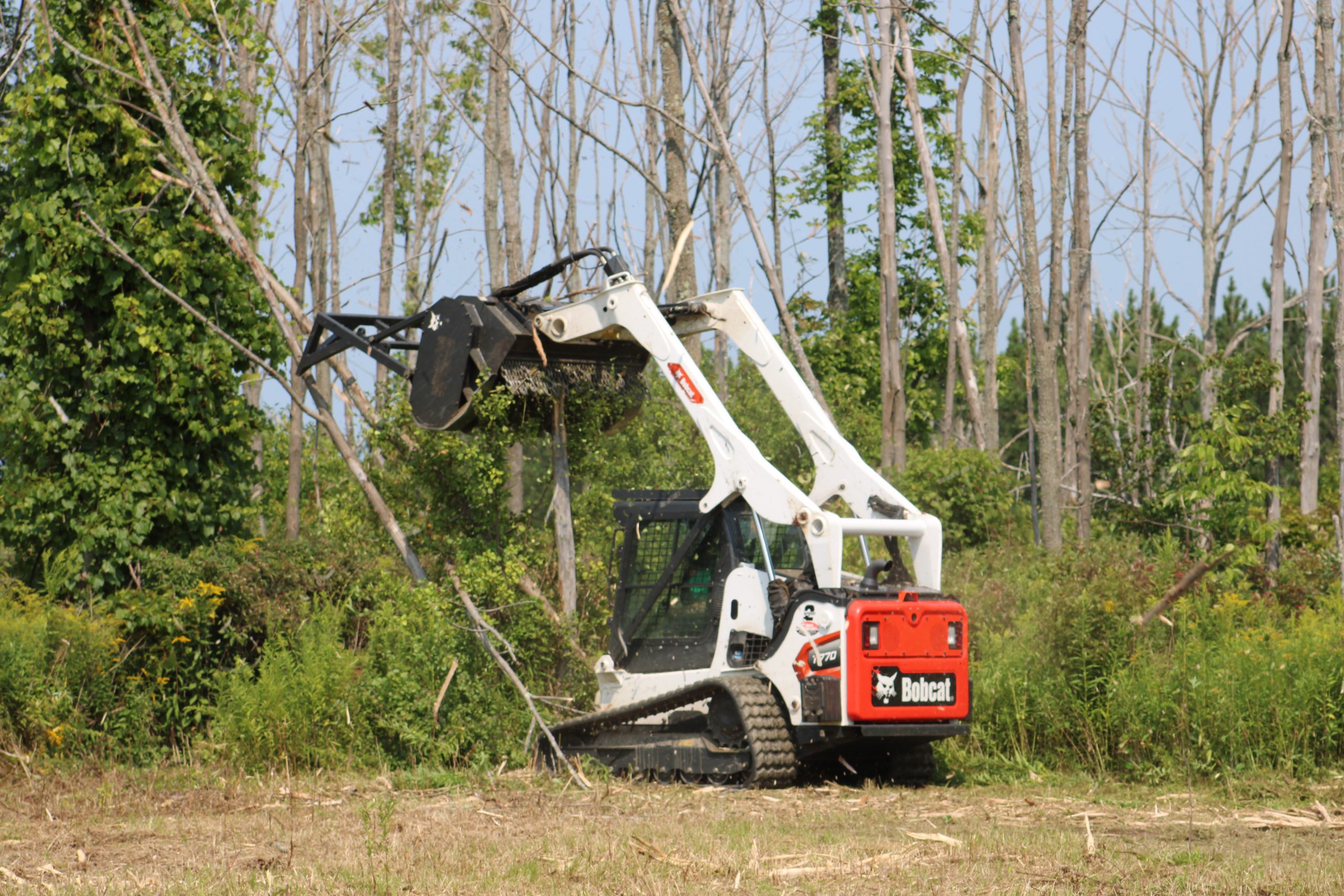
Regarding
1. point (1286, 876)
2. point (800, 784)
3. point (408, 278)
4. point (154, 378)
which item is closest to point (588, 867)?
point (1286, 876)

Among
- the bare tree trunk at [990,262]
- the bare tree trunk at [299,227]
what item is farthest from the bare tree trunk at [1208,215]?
the bare tree trunk at [299,227]

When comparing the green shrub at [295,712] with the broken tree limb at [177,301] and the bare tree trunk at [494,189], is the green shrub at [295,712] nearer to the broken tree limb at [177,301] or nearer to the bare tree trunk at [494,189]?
the broken tree limb at [177,301]

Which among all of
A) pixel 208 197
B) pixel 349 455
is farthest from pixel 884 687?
pixel 208 197

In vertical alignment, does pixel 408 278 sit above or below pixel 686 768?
above

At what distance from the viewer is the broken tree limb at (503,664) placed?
1018 centimetres

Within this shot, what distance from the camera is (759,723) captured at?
9.44 meters

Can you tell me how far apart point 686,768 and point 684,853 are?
3144 mm

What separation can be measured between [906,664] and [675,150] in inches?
380

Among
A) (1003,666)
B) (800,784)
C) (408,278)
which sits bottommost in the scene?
(800,784)

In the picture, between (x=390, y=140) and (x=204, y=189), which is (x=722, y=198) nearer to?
(x=390, y=140)

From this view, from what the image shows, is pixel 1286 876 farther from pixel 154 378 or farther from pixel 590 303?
pixel 154 378

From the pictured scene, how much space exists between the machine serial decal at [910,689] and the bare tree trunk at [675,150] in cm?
766

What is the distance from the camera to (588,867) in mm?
6508

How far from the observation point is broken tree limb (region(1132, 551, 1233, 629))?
29.0 ft
